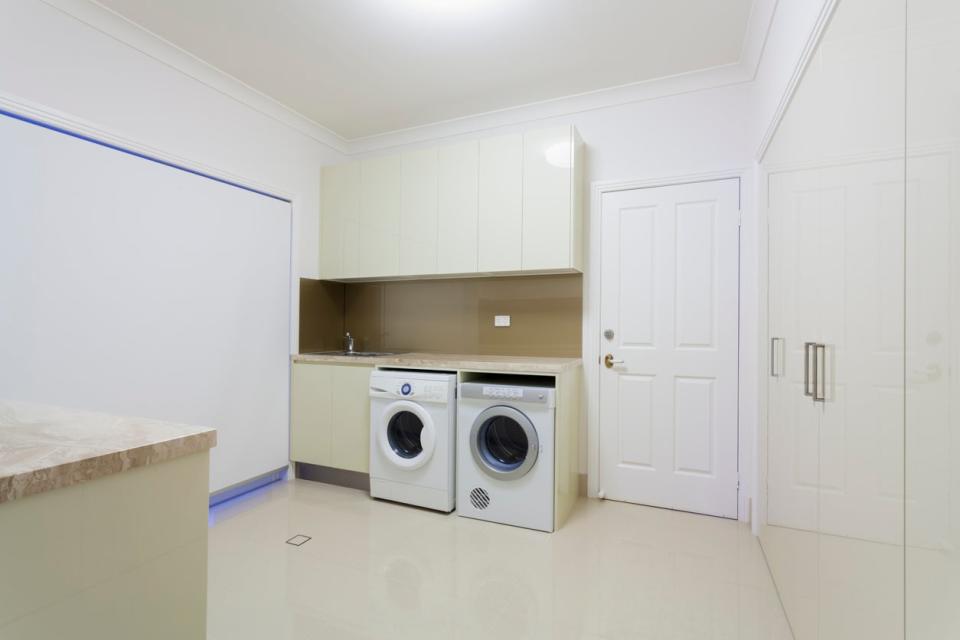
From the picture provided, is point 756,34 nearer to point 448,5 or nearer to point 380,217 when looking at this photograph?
point 448,5

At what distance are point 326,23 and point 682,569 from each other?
329 cm

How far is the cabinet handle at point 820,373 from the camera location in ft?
4.43

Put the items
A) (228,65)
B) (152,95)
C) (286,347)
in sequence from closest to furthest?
(152,95) → (228,65) → (286,347)

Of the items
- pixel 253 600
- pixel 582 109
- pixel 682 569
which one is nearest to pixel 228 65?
pixel 582 109

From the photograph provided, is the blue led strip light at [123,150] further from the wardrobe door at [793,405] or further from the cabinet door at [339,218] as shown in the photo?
the wardrobe door at [793,405]

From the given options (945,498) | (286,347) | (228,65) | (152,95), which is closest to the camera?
(945,498)

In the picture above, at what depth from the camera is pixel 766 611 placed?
185cm

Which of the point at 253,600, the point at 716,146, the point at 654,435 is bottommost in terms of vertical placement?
the point at 253,600

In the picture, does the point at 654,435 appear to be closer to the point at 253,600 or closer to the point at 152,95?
the point at 253,600

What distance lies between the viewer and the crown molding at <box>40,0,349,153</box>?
2.21 metres

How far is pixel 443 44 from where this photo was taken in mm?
2553

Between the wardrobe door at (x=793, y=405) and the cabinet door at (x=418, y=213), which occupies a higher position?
the cabinet door at (x=418, y=213)

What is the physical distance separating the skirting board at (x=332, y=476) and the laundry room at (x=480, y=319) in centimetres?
4

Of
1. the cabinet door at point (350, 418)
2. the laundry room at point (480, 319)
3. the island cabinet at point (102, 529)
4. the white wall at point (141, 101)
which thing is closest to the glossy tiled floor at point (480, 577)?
the laundry room at point (480, 319)
